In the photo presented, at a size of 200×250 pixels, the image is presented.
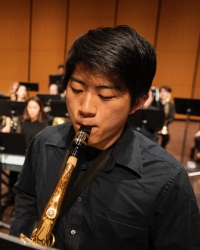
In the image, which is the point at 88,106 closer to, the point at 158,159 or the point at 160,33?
the point at 158,159

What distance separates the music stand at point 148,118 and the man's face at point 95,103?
143 inches

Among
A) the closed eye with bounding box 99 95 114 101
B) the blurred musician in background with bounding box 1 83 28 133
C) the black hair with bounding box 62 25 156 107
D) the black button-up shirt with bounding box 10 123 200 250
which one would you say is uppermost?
the black hair with bounding box 62 25 156 107

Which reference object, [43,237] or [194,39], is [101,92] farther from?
[194,39]

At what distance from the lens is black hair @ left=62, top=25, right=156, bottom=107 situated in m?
0.82

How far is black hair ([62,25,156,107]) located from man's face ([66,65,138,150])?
3cm

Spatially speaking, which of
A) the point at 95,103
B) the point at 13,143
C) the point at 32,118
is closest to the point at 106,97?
the point at 95,103

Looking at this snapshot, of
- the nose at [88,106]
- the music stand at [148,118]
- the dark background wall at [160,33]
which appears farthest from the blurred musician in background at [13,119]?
the nose at [88,106]

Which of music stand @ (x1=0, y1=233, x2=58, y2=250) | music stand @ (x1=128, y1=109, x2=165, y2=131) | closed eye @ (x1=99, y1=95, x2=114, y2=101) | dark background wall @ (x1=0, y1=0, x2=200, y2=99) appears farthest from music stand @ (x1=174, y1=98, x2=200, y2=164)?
music stand @ (x1=0, y1=233, x2=58, y2=250)

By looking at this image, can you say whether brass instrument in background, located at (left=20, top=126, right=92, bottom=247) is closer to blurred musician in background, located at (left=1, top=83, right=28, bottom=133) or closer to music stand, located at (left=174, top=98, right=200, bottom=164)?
blurred musician in background, located at (left=1, top=83, right=28, bottom=133)

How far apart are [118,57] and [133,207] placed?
0.53 meters

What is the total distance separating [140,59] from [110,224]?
596mm

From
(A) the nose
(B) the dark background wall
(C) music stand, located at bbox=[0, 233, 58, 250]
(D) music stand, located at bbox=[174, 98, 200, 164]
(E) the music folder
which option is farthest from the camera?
(B) the dark background wall

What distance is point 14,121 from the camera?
450cm

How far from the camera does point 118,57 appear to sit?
0.82 m
